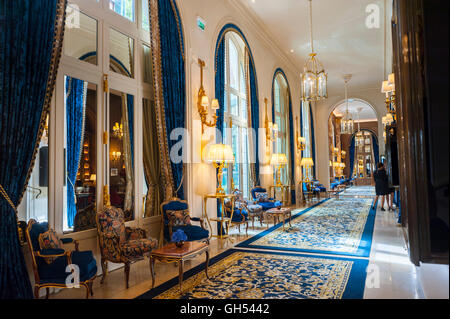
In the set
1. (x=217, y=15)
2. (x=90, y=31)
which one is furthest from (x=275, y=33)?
(x=90, y=31)

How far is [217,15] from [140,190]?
438 centimetres

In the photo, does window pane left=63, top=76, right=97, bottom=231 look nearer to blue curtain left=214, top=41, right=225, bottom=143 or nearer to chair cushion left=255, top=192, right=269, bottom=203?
blue curtain left=214, top=41, right=225, bottom=143

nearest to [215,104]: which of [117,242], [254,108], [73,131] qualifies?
[254,108]

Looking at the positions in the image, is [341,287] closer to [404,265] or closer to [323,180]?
[404,265]

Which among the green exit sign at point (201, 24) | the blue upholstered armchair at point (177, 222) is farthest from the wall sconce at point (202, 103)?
the blue upholstered armchair at point (177, 222)

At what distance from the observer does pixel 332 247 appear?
5.12 metres

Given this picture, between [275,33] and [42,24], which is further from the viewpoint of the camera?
[275,33]

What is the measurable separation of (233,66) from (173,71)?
3.60m

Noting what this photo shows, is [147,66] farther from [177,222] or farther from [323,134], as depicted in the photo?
[323,134]

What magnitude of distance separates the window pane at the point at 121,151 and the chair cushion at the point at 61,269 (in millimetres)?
1410

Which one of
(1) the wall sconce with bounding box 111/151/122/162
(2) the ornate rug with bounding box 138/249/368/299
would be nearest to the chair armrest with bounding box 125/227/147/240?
(2) the ornate rug with bounding box 138/249/368/299

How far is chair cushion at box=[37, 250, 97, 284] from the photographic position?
2.90 metres

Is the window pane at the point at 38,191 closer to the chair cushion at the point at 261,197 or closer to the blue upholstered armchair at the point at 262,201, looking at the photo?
the blue upholstered armchair at the point at 262,201

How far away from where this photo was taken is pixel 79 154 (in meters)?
3.97
